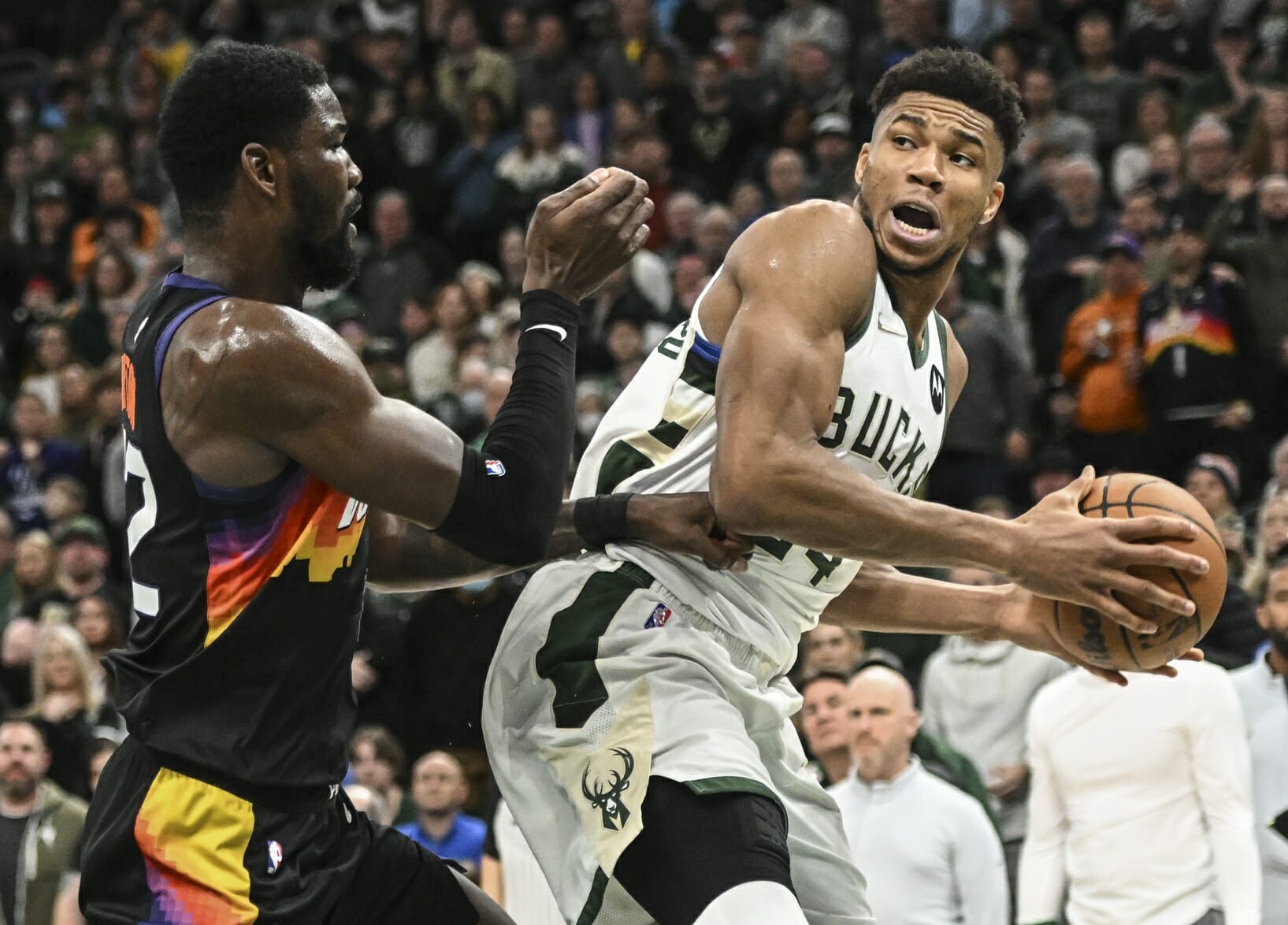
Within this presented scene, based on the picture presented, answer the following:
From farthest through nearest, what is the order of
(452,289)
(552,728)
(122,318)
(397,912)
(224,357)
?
(122,318)
(452,289)
(552,728)
(397,912)
(224,357)

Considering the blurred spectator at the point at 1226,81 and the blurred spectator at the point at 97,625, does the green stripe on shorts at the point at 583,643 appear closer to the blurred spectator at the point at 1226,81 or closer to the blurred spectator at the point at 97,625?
the blurred spectator at the point at 97,625

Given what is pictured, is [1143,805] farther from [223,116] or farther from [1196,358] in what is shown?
[223,116]

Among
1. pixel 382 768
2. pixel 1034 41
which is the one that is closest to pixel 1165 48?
pixel 1034 41

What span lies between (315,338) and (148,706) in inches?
29.0

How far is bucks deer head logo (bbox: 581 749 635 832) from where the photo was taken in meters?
3.82

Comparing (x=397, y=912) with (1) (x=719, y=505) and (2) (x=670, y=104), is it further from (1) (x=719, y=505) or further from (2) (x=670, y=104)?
(2) (x=670, y=104)

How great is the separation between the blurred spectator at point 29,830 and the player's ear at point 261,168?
575 centimetres

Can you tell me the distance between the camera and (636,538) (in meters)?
4.09

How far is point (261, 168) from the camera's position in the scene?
339 centimetres

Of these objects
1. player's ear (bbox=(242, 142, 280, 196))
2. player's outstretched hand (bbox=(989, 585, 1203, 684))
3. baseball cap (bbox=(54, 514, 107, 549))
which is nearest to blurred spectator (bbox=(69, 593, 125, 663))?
baseball cap (bbox=(54, 514, 107, 549))

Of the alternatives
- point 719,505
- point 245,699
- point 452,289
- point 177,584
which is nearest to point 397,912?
point 245,699

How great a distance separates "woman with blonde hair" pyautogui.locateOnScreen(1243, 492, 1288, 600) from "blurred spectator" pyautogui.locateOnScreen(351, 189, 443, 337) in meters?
6.60

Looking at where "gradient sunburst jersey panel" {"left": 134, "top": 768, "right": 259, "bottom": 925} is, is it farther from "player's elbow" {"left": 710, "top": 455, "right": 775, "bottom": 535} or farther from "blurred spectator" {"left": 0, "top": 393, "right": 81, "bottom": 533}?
"blurred spectator" {"left": 0, "top": 393, "right": 81, "bottom": 533}

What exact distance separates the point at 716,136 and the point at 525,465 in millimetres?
10071
